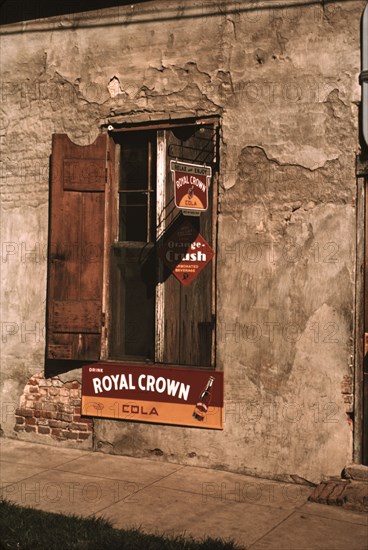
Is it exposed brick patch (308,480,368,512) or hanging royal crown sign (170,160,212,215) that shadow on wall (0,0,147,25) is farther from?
exposed brick patch (308,480,368,512)

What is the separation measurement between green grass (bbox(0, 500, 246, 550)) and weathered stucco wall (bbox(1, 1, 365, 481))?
1856 millimetres

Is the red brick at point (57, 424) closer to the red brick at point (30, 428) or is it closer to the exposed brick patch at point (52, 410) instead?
the exposed brick patch at point (52, 410)

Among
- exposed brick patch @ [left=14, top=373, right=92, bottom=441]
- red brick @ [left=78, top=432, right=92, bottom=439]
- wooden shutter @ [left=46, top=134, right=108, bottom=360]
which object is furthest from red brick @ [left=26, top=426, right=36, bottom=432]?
wooden shutter @ [left=46, top=134, right=108, bottom=360]

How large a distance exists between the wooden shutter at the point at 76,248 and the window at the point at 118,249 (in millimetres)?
10

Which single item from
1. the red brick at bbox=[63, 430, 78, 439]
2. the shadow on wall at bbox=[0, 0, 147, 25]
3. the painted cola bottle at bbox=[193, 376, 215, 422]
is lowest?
the red brick at bbox=[63, 430, 78, 439]

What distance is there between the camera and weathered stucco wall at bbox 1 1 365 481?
677 cm

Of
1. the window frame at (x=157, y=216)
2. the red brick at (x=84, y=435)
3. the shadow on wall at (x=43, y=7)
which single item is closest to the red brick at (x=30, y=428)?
the red brick at (x=84, y=435)

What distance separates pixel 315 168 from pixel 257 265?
1.03m

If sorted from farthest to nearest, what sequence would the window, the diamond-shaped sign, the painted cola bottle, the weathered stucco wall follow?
the window, the diamond-shaped sign, the painted cola bottle, the weathered stucco wall

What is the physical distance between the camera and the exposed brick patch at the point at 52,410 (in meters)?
7.93

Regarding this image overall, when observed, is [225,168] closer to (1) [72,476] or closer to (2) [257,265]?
(2) [257,265]

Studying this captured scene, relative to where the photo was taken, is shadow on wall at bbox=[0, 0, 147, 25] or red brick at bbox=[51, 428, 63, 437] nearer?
shadow on wall at bbox=[0, 0, 147, 25]

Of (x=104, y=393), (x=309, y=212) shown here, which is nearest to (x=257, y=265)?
(x=309, y=212)

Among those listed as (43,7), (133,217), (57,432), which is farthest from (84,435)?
(43,7)
